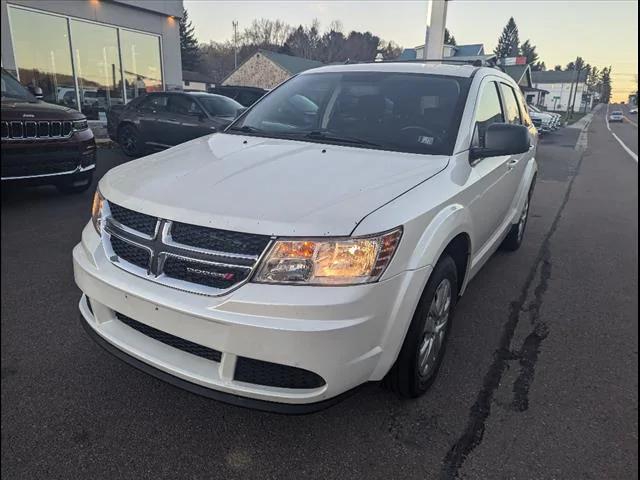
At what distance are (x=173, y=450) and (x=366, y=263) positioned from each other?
118 centimetres

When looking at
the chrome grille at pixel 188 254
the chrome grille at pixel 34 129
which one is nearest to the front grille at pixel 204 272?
the chrome grille at pixel 188 254

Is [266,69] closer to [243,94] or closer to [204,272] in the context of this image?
[243,94]

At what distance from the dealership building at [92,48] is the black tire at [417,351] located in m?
11.7

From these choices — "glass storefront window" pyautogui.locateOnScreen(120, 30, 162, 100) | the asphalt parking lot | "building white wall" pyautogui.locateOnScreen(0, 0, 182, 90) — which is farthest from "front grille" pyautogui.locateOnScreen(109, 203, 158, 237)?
"glass storefront window" pyautogui.locateOnScreen(120, 30, 162, 100)

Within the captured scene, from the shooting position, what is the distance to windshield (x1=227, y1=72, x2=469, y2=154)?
9.20 ft

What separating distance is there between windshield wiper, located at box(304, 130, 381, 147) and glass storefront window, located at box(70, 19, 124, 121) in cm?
1214

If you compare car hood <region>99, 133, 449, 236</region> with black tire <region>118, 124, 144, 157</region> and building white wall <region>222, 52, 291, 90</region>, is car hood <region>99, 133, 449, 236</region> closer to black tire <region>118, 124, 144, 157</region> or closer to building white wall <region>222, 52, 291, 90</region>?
black tire <region>118, 124, 144, 157</region>

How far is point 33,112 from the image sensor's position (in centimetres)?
442

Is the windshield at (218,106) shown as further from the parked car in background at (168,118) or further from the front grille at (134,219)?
the front grille at (134,219)

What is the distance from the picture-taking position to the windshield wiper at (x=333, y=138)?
2793 mm

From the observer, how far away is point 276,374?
1.85 metres

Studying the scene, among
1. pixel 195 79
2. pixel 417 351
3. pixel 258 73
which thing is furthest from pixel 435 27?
pixel 195 79

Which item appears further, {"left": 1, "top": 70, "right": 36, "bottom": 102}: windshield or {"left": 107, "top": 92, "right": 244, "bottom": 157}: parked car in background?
{"left": 107, "top": 92, "right": 244, "bottom": 157}: parked car in background

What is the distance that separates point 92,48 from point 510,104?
41.5 feet
